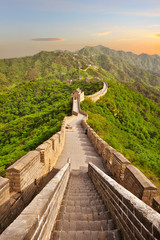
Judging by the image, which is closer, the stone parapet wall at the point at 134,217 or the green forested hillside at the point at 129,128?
the stone parapet wall at the point at 134,217

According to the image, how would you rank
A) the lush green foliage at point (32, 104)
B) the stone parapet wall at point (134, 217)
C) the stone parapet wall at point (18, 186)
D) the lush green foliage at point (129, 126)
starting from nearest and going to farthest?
the stone parapet wall at point (134, 217), the stone parapet wall at point (18, 186), the lush green foliage at point (129, 126), the lush green foliage at point (32, 104)

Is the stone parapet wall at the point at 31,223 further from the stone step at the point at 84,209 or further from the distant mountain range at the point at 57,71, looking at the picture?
the distant mountain range at the point at 57,71

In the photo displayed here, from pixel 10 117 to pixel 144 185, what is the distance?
40.4m

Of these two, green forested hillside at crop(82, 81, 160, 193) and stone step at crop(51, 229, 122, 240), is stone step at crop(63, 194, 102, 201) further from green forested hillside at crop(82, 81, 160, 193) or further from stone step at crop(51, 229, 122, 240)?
green forested hillside at crop(82, 81, 160, 193)

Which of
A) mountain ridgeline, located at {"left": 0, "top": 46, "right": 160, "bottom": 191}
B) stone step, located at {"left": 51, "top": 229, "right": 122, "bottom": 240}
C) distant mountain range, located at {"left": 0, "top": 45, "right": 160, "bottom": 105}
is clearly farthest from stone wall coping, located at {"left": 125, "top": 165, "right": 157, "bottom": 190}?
distant mountain range, located at {"left": 0, "top": 45, "right": 160, "bottom": 105}

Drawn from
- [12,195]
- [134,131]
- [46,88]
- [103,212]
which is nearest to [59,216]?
[103,212]

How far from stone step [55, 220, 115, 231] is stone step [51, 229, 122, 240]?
0.68 ft

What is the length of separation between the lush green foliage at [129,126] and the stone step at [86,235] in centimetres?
1103

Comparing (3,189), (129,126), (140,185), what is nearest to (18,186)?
(3,189)

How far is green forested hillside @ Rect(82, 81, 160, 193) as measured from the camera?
14.4 m

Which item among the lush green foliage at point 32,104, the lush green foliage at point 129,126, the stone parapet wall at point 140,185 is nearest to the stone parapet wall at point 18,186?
the stone parapet wall at point 140,185

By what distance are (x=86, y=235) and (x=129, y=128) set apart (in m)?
24.3

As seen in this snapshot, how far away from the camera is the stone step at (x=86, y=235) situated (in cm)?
237

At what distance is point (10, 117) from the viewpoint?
130 ft
